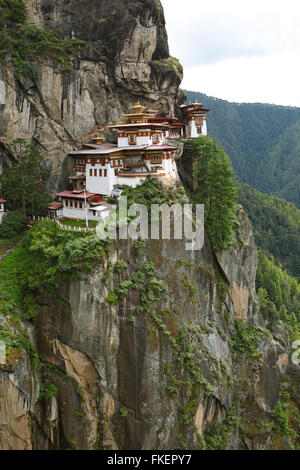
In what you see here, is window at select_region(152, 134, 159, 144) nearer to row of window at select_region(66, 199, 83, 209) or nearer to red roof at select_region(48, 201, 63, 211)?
row of window at select_region(66, 199, 83, 209)

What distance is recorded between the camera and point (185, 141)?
43562 mm

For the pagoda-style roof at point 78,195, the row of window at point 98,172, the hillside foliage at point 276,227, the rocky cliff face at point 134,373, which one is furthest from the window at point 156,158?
the hillside foliage at point 276,227

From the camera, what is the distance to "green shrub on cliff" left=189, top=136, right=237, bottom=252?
34.7 m

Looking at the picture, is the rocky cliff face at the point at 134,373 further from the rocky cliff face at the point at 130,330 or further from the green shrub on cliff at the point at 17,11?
the green shrub on cliff at the point at 17,11

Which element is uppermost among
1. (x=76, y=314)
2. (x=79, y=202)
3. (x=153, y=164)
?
(x=153, y=164)

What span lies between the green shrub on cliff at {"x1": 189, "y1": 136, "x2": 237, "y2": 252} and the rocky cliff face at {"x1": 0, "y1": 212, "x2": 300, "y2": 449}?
4376mm

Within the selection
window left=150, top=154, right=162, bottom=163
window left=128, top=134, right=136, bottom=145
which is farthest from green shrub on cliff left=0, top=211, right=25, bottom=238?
window left=150, top=154, right=162, bottom=163

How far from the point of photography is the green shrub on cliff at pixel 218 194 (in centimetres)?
3470

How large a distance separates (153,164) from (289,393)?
2835 cm

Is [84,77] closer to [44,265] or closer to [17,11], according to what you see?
[17,11]

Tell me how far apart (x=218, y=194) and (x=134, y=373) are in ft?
63.3
